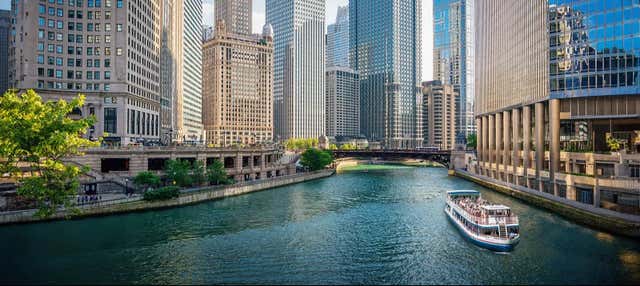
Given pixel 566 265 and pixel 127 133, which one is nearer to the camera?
pixel 566 265

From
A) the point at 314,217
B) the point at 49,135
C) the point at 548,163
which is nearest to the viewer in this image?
the point at 49,135

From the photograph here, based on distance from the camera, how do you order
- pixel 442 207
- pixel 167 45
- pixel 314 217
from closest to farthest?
pixel 314 217, pixel 442 207, pixel 167 45

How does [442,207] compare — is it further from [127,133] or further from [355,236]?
[127,133]

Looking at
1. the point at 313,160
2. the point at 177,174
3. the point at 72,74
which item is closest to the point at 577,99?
the point at 177,174

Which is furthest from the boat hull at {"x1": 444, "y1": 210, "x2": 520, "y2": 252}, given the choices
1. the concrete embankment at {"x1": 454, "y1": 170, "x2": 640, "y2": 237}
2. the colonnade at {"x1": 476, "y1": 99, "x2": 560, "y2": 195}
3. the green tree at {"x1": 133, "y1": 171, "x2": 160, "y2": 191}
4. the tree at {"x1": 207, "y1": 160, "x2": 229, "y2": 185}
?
the tree at {"x1": 207, "y1": 160, "x2": 229, "y2": 185}

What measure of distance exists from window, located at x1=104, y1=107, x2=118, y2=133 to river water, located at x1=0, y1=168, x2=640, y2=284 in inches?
1818

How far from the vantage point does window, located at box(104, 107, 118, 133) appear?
354 ft

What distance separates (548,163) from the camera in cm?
9331

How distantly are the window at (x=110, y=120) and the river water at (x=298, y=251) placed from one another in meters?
46.2

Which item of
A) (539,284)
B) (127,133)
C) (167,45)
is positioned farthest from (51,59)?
(539,284)

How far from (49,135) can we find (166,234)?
18678mm

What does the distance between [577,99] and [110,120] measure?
351 feet

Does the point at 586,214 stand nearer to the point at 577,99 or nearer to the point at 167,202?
the point at 577,99

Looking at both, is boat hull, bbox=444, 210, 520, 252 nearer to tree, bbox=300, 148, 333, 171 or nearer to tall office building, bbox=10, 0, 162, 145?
tall office building, bbox=10, 0, 162, 145
